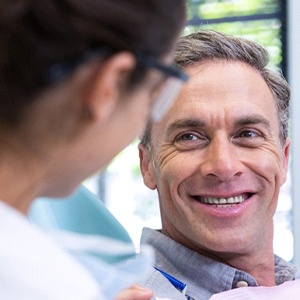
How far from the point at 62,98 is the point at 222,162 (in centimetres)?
88

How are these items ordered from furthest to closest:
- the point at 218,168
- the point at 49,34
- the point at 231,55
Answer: the point at 231,55 < the point at 218,168 < the point at 49,34

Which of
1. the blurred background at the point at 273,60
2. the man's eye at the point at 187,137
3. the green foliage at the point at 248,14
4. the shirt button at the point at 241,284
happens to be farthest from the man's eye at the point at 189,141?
the green foliage at the point at 248,14

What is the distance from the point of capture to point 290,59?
3.20m

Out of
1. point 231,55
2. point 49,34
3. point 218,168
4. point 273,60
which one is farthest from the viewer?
point 273,60

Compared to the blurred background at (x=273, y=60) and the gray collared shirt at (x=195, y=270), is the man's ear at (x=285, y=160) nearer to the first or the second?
the gray collared shirt at (x=195, y=270)

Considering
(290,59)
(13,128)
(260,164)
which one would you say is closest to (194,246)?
(260,164)

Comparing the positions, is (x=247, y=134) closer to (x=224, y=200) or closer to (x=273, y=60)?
(x=224, y=200)

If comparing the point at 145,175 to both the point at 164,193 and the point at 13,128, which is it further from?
the point at 13,128

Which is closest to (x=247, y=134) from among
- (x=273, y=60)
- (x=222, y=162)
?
(x=222, y=162)

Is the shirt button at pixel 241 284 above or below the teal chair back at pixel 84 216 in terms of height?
below

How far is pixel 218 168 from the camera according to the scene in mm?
1532

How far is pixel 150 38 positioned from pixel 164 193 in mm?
969

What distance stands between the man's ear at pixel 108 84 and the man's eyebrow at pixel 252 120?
0.90 meters

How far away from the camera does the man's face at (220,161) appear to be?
1.57 metres
